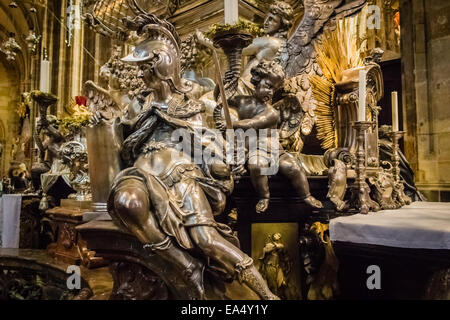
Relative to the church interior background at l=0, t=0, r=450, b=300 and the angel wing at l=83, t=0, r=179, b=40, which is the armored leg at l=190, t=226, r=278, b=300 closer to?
the church interior background at l=0, t=0, r=450, b=300

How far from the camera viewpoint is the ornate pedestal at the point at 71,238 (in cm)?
260

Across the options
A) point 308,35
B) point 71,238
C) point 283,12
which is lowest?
point 71,238

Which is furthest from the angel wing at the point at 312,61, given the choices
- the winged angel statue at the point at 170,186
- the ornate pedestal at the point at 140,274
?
the ornate pedestal at the point at 140,274

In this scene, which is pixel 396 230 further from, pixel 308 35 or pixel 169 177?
pixel 308 35

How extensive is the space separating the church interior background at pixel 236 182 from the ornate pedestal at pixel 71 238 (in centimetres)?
1

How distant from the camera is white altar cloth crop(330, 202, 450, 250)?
150 centimetres

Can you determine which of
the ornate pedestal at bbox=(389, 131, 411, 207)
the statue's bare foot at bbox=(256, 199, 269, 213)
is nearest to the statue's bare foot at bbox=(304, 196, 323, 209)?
the statue's bare foot at bbox=(256, 199, 269, 213)

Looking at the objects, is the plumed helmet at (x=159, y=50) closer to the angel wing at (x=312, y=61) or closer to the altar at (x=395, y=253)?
the angel wing at (x=312, y=61)

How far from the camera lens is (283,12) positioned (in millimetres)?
2840

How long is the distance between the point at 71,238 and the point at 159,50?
1.72 meters

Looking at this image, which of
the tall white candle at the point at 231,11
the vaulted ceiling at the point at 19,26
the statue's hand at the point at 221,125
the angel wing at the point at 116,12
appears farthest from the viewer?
the vaulted ceiling at the point at 19,26

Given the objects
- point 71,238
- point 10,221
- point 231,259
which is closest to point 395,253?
point 231,259
